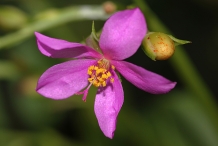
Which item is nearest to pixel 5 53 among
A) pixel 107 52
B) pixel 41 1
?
pixel 41 1

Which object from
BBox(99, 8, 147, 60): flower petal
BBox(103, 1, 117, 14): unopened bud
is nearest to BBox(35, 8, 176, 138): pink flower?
BBox(99, 8, 147, 60): flower petal

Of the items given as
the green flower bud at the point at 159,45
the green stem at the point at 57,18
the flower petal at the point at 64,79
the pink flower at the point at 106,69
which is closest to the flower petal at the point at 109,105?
the pink flower at the point at 106,69

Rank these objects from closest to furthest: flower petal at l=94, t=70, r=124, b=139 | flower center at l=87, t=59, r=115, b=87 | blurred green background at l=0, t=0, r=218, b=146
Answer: flower petal at l=94, t=70, r=124, b=139
flower center at l=87, t=59, r=115, b=87
blurred green background at l=0, t=0, r=218, b=146

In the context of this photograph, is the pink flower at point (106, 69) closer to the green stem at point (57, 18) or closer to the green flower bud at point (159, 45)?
the green flower bud at point (159, 45)

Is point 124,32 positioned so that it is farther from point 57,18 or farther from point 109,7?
point 57,18

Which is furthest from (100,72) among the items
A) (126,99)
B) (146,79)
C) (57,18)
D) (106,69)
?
(126,99)

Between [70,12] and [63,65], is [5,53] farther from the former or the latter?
[63,65]

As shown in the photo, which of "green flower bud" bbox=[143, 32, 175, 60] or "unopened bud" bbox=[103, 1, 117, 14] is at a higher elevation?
"green flower bud" bbox=[143, 32, 175, 60]

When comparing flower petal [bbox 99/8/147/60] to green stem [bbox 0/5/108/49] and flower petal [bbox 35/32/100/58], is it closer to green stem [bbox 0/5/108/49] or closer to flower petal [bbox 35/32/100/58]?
flower petal [bbox 35/32/100/58]
